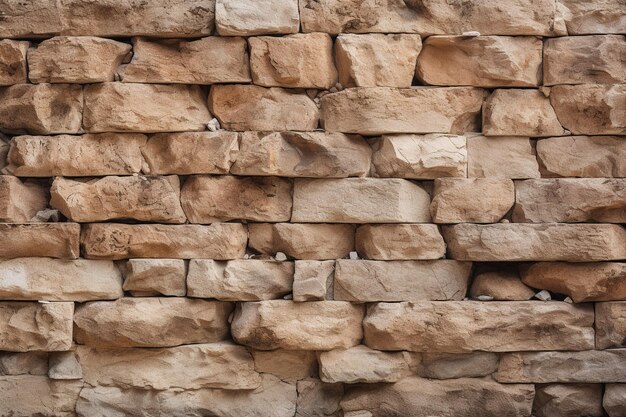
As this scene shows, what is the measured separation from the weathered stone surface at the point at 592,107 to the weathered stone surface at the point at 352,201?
928mm

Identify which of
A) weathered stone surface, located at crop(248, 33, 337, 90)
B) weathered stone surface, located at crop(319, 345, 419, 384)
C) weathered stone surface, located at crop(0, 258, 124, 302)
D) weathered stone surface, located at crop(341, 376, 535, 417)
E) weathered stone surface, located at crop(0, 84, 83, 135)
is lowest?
weathered stone surface, located at crop(341, 376, 535, 417)

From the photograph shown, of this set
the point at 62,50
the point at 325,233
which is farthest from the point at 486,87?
the point at 62,50

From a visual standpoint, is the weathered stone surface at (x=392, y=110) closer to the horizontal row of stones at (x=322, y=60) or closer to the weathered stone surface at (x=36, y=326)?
the horizontal row of stones at (x=322, y=60)

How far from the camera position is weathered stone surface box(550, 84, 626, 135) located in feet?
14.1

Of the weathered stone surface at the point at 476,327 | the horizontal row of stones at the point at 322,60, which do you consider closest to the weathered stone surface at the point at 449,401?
the weathered stone surface at the point at 476,327

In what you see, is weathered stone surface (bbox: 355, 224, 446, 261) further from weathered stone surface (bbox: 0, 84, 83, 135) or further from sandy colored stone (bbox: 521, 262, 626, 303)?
weathered stone surface (bbox: 0, 84, 83, 135)

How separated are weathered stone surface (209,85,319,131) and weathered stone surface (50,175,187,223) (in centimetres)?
50

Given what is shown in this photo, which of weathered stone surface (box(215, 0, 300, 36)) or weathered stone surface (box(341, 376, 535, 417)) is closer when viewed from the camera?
weathered stone surface (box(215, 0, 300, 36))

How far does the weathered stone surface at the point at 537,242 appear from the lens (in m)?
4.26

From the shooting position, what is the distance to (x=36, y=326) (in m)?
4.30

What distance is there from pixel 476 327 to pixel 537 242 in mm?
545

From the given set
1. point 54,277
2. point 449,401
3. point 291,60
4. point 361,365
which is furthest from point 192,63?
point 449,401

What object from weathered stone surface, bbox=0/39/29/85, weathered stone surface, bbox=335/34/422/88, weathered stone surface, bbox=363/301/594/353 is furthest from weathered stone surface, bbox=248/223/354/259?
weathered stone surface, bbox=0/39/29/85

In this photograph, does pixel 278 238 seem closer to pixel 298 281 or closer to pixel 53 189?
pixel 298 281
